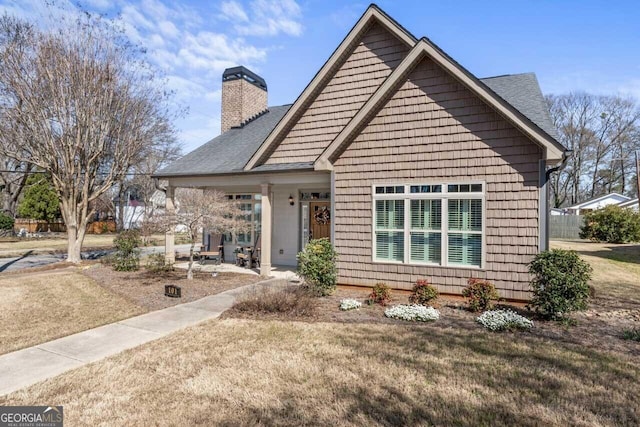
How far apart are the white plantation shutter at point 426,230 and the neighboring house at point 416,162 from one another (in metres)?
0.02

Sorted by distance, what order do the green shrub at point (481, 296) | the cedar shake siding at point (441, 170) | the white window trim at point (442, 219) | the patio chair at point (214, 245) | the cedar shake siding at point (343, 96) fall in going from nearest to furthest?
the green shrub at point (481, 296), the cedar shake siding at point (441, 170), the white window trim at point (442, 219), the cedar shake siding at point (343, 96), the patio chair at point (214, 245)

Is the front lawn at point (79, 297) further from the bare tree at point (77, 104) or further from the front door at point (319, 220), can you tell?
the bare tree at point (77, 104)

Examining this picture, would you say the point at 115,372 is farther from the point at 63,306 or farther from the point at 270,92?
the point at 270,92

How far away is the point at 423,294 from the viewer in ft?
25.3

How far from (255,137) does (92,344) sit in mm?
10160

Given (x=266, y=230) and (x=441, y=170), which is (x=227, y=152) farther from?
(x=441, y=170)

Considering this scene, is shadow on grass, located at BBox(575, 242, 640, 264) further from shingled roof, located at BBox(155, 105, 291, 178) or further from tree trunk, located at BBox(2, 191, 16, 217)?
tree trunk, located at BBox(2, 191, 16, 217)

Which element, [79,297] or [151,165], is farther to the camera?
[151,165]

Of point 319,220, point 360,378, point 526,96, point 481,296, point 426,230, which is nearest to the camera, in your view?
point 360,378

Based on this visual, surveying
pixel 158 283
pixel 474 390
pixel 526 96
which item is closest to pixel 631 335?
pixel 474 390

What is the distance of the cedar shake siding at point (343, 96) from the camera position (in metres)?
10.3

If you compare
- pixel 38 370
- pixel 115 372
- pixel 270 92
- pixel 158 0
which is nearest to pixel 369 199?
pixel 115 372

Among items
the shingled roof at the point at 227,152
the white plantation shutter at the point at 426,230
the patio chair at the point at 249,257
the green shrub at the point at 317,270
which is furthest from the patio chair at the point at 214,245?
the white plantation shutter at the point at 426,230

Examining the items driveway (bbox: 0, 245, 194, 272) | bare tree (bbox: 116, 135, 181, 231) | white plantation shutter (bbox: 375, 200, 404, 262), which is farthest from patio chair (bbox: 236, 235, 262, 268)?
bare tree (bbox: 116, 135, 181, 231)
